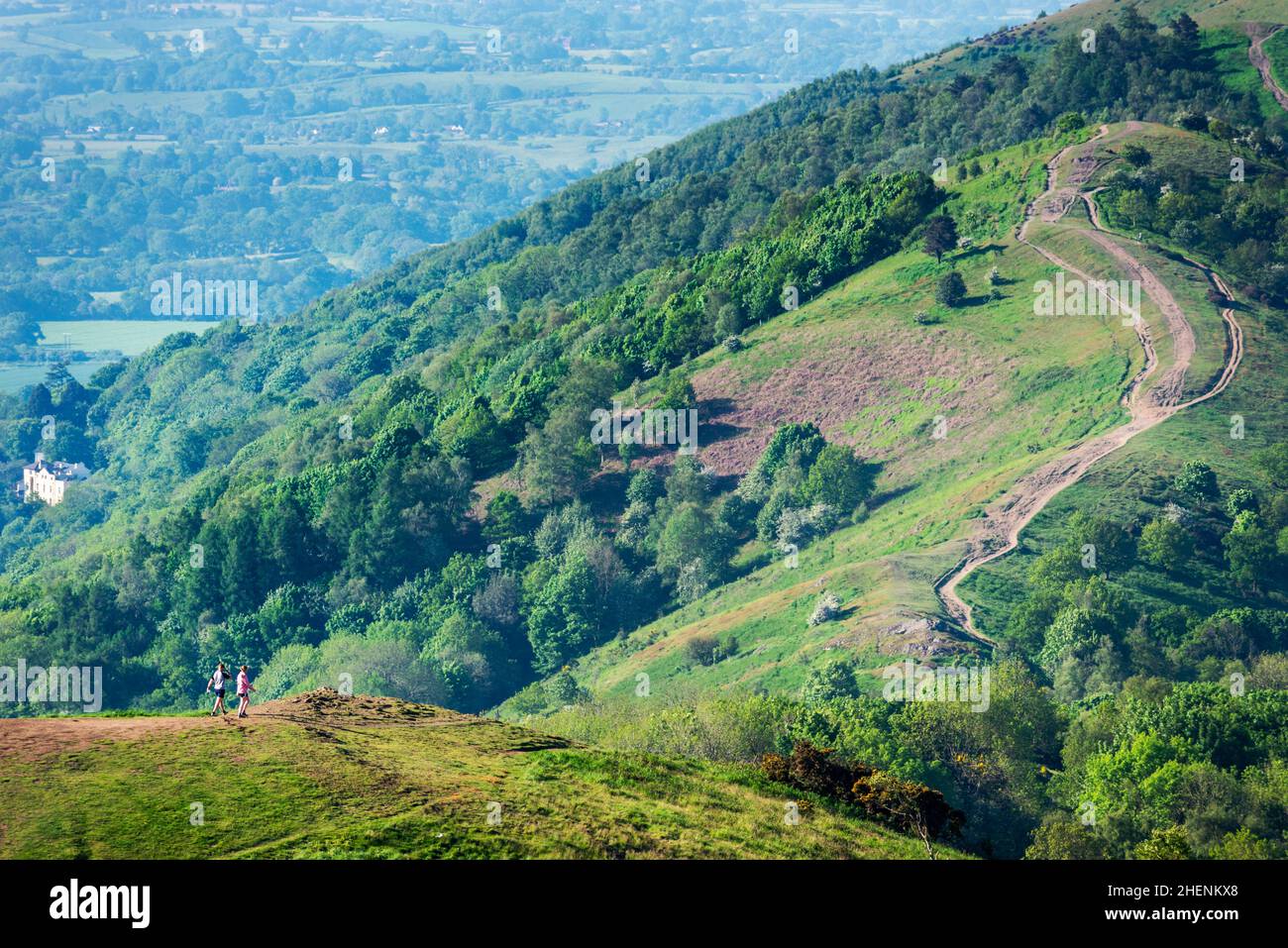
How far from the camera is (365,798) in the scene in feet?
163

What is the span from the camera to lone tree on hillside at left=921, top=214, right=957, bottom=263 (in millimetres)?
139000

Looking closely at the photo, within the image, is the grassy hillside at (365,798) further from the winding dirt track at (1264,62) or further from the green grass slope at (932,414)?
the winding dirt track at (1264,62)

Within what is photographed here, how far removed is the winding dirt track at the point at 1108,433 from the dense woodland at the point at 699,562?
4013 millimetres

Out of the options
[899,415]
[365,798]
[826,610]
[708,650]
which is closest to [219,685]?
[365,798]

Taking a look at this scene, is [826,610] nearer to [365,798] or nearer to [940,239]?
[365,798]

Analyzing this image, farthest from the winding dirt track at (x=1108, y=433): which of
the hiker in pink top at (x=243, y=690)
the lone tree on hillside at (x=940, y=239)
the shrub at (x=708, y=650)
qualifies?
the hiker in pink top at (x=243, y=690)

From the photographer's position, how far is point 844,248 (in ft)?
480

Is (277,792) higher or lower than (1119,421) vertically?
lower

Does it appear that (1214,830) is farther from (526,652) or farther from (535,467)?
(535,467)

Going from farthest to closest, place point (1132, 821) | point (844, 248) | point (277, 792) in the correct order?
point (844, 248)
point (1132, 821)
point (277, 792)

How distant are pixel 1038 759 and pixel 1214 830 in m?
12.7

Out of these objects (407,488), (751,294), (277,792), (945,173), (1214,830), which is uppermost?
(945,173)
